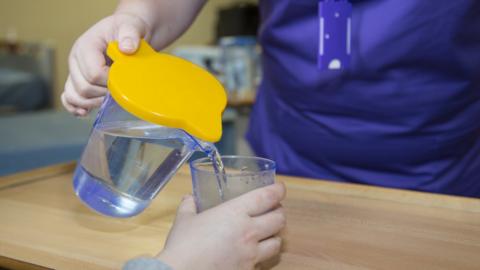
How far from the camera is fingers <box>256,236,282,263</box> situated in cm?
48

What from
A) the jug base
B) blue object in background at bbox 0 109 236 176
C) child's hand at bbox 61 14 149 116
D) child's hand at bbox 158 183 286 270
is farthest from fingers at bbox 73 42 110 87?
blue object in background at bbox 0 109 236 176

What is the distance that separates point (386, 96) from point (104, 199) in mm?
453

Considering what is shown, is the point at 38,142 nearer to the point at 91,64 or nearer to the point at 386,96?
the point at 91,64

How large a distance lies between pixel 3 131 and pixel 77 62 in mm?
1255

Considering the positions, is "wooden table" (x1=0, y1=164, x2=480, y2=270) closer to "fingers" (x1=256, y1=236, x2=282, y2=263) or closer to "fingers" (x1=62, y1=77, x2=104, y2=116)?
"fingers" (x1=256, y1=236, x2=282, y2=263)

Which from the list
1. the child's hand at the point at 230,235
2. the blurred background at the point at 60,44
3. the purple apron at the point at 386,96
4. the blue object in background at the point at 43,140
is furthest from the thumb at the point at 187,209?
the blurred background at the point at 60,44

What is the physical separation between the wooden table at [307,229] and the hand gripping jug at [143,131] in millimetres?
41

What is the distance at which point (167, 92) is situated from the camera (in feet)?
1.63

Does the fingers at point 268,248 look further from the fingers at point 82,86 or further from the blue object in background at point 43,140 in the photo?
the blue object in background at point 43,140

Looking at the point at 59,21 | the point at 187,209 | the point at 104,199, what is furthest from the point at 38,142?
the point at 59,21

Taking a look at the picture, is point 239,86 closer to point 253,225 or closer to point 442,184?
point 442,184

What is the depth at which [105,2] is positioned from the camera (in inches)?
151

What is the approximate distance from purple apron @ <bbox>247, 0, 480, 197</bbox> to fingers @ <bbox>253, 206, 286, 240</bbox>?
38 cm

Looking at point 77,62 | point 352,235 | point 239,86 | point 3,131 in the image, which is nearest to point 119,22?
point 77,62
